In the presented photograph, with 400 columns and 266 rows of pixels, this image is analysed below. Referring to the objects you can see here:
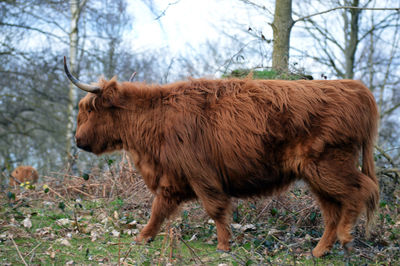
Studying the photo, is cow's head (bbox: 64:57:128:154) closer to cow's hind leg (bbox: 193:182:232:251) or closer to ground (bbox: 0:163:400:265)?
ground (bbox: 0:163:400:265)

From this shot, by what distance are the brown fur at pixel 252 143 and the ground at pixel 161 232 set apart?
14.4 inches

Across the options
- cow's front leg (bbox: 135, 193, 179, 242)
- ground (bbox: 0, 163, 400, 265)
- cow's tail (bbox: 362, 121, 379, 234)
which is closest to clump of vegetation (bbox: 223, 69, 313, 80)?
ground (bbox: 0, 163, 400, 265)

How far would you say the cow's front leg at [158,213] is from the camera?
475cm

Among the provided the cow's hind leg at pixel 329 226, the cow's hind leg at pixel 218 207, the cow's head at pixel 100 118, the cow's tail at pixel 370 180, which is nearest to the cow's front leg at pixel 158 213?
the cow's hind leg at pixel 218 207

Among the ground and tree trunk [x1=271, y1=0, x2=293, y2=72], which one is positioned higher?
tree trunk [x1=271, y1=0, x2=293, y2=72]

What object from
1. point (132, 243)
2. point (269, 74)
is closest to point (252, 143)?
point (132, 243)

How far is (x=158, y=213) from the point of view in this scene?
4762 mm

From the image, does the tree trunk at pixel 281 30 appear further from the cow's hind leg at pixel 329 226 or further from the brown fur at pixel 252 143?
the cow's hind leg at pixel 329 226

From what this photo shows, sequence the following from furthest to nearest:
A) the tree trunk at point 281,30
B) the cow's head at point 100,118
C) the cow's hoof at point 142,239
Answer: the tree trunk at point 281,30, the cow's head at point 100,118, the cow's hoof at point 142,239

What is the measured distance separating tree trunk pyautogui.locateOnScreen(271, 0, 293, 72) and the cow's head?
3.91 m

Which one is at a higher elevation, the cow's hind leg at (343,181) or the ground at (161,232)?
the cow's hind leg at (343,181)

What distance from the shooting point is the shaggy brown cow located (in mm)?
4324

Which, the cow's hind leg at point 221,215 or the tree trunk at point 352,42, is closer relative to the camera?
the cow's hind leg at point 221,215

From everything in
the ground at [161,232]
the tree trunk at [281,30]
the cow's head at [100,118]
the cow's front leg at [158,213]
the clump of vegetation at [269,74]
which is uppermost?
the tree trunk at [281,30]
